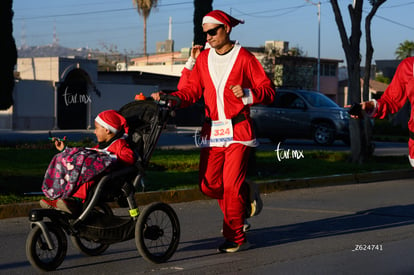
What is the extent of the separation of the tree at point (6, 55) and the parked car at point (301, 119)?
310 inches

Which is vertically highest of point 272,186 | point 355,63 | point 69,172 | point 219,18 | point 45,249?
point 219,18

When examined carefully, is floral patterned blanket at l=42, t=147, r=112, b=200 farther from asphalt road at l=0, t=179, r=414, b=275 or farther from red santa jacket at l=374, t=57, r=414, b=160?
red santa jacket at l=374, t=57, r=414, b=160

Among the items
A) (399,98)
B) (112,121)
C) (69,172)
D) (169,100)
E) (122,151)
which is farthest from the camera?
(169,100)

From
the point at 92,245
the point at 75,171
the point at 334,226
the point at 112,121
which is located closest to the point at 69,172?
the point at 75,171

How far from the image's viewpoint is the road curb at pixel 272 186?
945cm

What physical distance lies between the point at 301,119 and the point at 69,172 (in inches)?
758

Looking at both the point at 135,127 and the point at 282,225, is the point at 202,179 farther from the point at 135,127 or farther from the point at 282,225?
the point at 282,225

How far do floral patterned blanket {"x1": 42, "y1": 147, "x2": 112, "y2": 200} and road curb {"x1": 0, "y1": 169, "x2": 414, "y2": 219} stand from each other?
11.3 feet

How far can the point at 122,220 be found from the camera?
20.9 feet

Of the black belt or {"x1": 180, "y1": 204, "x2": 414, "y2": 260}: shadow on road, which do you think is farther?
{"x1": 180, "y1": 204, "x2": 414, "y2": 260}: shadow on road

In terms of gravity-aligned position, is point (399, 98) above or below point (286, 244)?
above

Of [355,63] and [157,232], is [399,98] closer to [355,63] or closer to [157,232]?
[157,232]

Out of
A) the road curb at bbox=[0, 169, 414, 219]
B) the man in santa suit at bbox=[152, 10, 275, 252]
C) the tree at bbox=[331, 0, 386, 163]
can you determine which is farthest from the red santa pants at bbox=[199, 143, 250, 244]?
the tree at bbox=[331, 0, 386, 163]

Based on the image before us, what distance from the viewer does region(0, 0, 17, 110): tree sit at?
25375 millimetres
